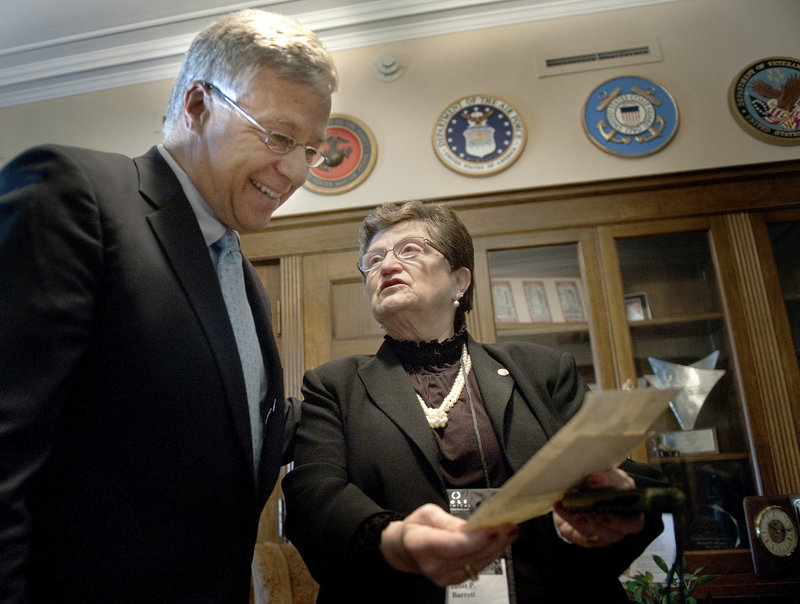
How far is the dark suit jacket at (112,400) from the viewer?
755 mm

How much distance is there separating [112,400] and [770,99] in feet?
10.8

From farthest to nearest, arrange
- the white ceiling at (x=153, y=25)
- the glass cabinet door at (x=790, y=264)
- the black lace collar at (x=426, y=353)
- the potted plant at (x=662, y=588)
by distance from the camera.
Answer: the white ceiling at (x=153, y=25), the glass cabinet door at (x=790, y=264), the potted plant at (x=662, y=588), the black lace collar at (x=426, y=353)

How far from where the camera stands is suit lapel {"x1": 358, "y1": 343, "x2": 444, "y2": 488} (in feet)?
3.79

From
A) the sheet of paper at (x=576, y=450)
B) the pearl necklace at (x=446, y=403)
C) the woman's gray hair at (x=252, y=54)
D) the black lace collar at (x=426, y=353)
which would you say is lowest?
the sheet of paper at (x=576, y=450)

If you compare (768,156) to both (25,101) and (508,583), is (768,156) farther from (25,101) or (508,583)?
(25,101)

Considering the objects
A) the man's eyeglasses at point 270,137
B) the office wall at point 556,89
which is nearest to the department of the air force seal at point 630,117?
the office wall at point 556,89

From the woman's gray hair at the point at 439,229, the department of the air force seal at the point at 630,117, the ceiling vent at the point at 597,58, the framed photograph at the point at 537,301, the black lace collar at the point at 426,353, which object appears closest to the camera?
the black lace collar at the point at 426,353

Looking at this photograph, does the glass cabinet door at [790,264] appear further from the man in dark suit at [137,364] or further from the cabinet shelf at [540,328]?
the man in dark suit at [137,364]

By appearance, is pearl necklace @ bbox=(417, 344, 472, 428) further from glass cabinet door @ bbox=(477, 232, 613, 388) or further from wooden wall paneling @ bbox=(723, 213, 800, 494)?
wooden wall paneling @ bbox=(723, 213, 800, 494)

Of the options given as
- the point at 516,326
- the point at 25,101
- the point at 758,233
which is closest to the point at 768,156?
the point at 758,233

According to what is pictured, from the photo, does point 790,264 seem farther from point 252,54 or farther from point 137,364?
point 137,364

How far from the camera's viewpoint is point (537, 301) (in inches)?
114

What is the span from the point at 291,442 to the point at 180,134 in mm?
666

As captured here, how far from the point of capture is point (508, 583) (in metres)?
1.07
